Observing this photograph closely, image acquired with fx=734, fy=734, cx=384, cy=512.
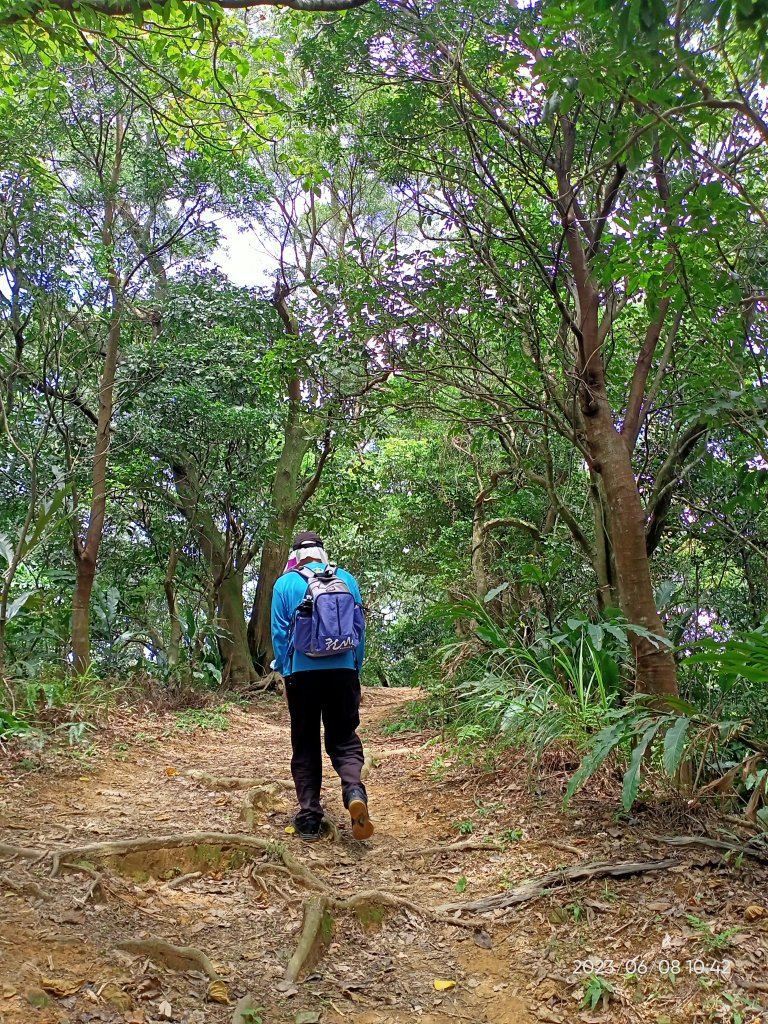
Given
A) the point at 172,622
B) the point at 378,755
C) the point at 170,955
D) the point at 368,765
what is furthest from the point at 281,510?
the point at 170,955

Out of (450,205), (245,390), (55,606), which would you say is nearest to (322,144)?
(450,205)

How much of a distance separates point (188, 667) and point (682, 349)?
301 inches

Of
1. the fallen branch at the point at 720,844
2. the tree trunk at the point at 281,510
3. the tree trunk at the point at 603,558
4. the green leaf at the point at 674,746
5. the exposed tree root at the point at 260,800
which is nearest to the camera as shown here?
the fallen branch at the point at 720,844

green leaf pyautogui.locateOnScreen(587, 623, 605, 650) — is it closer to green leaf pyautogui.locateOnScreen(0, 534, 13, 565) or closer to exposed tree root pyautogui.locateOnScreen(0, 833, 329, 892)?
exposed tree root pyautogui.locateOnScreen(0, 833, 329, 892)

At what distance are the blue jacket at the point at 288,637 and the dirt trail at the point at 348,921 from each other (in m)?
1.01

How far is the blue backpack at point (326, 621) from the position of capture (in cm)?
448

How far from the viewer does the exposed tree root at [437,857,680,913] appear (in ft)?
11.4

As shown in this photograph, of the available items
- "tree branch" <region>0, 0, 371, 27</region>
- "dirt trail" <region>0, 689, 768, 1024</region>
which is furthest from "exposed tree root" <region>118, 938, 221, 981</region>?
"tree branch" <region>0, 0, 371, 27</region>

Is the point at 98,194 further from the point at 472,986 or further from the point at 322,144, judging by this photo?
the point at 472,986

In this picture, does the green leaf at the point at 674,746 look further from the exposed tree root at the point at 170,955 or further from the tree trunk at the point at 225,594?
the tree trunk at the point at 225,594

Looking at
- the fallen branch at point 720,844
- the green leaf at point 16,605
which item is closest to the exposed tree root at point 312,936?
the fallen branch at point 720,844

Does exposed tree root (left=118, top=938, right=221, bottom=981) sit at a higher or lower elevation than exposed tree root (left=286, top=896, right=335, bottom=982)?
higher

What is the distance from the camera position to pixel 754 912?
9.86ft

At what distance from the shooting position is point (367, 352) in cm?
736
